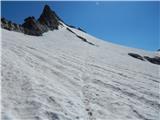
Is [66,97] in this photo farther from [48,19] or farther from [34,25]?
[48,19]

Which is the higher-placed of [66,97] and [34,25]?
[34,25]

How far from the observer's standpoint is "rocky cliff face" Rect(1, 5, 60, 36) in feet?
136

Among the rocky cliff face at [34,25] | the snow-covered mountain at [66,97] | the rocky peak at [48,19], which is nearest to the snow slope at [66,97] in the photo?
the snow-covered mountain at [66,97]

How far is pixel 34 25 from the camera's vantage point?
48.3 m

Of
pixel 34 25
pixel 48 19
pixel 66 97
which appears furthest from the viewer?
pixel 48 19

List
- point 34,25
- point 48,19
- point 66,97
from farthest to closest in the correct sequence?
point 48,19
point 34,25
point 66,97

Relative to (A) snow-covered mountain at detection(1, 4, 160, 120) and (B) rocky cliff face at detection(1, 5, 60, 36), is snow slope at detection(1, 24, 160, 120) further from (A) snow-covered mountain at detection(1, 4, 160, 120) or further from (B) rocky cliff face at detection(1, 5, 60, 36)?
(B) rocky cliff face at detection(1, 5, 60, 36)

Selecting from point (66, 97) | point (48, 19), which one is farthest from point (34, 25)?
point (66, 97)

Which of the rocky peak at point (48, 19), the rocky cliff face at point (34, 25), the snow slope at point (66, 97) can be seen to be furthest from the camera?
the rocky peak at point (48, 19)

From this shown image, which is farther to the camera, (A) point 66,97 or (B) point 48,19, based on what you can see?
(B) point 48,19

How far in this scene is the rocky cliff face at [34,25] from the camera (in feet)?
136

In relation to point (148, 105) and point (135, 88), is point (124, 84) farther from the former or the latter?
point (148, 105)

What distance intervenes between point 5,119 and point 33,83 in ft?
13.9

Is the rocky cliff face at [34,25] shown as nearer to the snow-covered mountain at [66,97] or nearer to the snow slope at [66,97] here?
the snow slope at [66,97]
